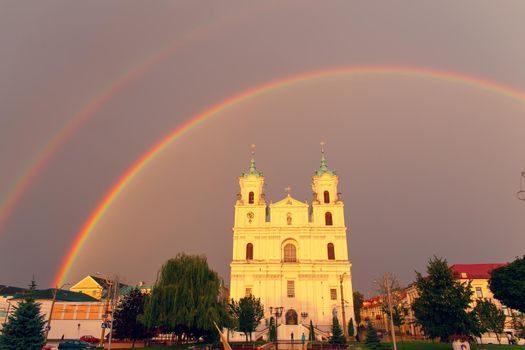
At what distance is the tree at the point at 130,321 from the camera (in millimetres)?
35344

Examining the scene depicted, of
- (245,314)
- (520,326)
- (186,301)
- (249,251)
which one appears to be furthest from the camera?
(249,251)

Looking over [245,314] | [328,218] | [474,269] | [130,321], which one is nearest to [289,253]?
[328,218]

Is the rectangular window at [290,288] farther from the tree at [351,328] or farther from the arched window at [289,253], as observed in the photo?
→ the tree at [351,328]

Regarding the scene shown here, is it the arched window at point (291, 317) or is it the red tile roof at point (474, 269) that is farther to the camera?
the red tile roof at point (474, 269)

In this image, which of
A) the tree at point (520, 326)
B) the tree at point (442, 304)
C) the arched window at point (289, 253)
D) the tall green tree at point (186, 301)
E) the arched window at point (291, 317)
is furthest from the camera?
the arched window at point (289, 253)

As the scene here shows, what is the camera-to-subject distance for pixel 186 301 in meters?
32.2

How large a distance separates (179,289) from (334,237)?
39.9 meters

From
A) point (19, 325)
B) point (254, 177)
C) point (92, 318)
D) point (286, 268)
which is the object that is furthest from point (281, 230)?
point (19, 325)

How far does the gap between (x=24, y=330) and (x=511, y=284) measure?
39.7 m

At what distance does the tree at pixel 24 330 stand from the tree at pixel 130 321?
9135 millimetres

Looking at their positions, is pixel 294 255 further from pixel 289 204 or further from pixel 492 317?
pixel 492 317

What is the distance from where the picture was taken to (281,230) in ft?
224

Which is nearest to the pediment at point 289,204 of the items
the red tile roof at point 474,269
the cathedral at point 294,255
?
the cathedral at point 294,255

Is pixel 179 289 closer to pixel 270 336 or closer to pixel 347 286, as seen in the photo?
pixel 270 336
